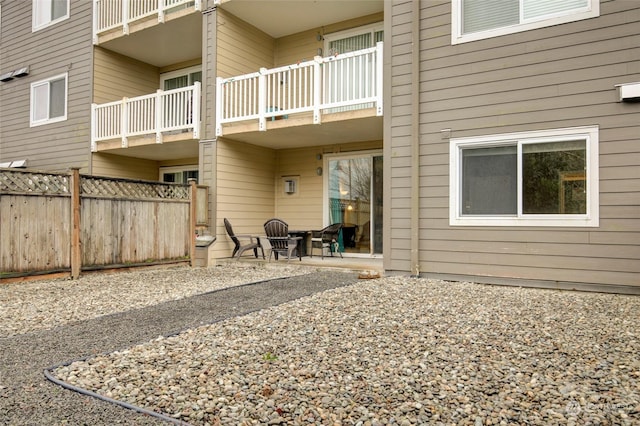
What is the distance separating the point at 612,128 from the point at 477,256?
7.69 ft

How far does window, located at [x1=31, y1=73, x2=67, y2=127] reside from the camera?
11745mm

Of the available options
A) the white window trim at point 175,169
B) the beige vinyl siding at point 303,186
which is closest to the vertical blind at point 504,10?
the beige vinyl siding at point 303,186

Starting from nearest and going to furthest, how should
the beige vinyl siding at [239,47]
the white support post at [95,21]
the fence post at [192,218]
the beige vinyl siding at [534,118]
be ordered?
the beige vinyl siding at [534,118] < the fence post at [192,218] < the beige vinyl siding at [239,47] < the white support post at [95,21]

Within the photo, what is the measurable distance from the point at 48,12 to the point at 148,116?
5.88m

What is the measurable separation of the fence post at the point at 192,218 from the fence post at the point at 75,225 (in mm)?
2180

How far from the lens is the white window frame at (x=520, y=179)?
5328 mm

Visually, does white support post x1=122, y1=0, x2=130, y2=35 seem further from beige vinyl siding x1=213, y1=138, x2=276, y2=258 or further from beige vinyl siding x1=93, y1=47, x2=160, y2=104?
beige vinyl siding x1=213, y1=138, x2=276, y2=258

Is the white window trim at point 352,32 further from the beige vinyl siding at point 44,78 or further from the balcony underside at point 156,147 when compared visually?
the beige vinyl siding at point 44,78

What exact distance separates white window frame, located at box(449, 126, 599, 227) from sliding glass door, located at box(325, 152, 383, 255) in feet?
9.87

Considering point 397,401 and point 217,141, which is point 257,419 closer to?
point 397,401

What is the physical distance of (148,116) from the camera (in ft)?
32.2

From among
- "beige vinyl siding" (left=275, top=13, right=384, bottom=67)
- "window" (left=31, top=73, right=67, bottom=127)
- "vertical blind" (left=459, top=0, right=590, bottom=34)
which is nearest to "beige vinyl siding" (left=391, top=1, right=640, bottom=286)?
"vertical blind" (left=459, top=0, right=590, bottom=34)

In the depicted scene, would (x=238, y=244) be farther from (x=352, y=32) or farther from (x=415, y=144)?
(x=352, y=32)

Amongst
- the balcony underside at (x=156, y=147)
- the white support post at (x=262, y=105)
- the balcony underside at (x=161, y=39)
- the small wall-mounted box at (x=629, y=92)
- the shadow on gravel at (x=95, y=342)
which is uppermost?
the balcony underside at (x=161, y=39)
